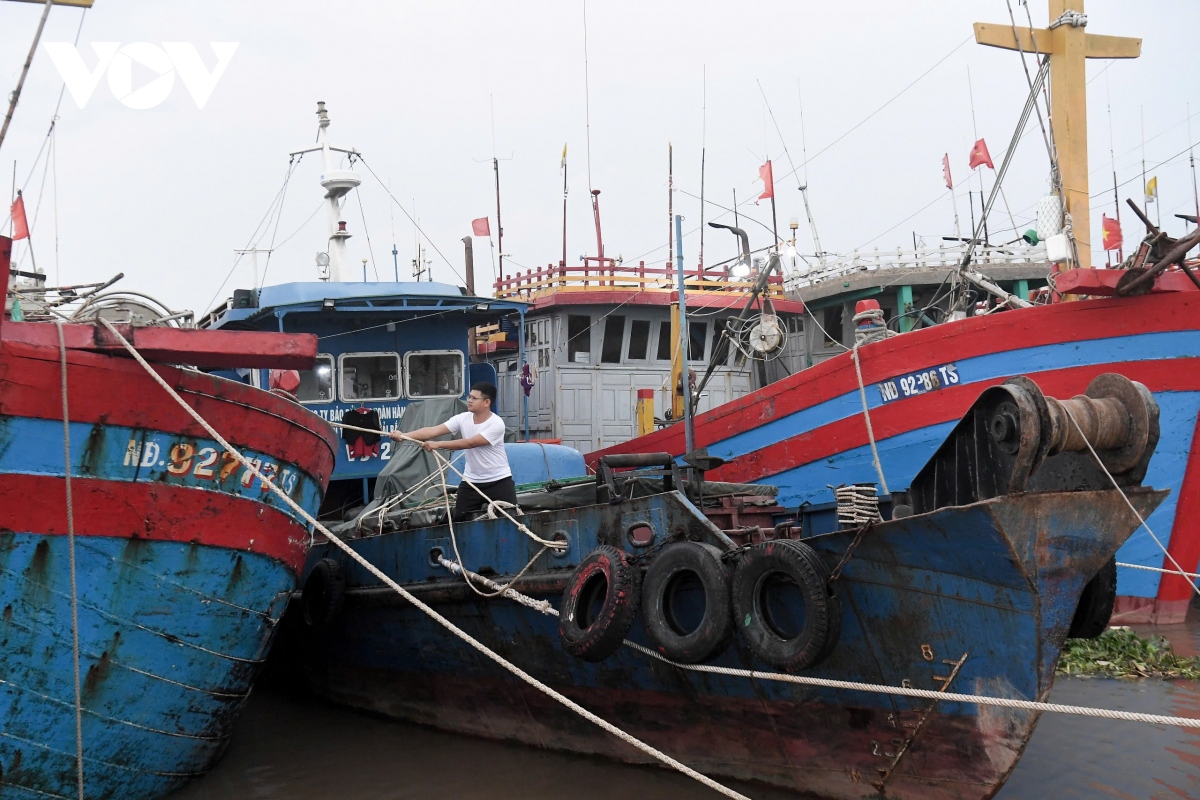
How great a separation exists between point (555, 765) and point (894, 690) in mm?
2868

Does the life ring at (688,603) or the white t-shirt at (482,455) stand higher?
the white t-shirt at (482,455)

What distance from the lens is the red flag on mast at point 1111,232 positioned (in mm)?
19578

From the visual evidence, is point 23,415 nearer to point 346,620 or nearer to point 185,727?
point 185,727

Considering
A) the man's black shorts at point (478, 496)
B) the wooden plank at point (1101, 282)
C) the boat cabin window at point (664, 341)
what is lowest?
the man's black shorts at point (478, 496)

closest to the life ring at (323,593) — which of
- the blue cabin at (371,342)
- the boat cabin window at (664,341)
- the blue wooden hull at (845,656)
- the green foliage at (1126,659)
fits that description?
the blue wooden hull at (845,656)

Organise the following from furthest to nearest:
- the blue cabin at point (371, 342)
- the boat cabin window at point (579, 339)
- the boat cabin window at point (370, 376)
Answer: the boat cabin window at point (579, 339) → the boat cabin window at point (370, 376) → the blue cabin at point (371, 342)

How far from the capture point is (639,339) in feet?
45.1

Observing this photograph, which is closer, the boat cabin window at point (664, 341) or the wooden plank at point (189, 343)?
the wooden plank at point (189, 343)

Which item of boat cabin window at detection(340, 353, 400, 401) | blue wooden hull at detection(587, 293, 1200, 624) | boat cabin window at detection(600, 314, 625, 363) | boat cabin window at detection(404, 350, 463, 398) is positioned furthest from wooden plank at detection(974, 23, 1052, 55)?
boat cabin window at detection(340, 353, 400, 401)

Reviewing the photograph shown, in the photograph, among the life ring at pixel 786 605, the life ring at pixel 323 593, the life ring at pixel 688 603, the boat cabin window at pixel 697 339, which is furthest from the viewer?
the boat cabin window at pixel 697 339

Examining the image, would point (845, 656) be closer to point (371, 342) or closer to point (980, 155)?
point (371, 342)

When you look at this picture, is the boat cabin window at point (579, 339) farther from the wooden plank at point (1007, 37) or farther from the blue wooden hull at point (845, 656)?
the blue wooden hull at point (845, 656)

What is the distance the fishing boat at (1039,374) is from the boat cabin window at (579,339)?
2.27 m

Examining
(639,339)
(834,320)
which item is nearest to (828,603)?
(639,339)
